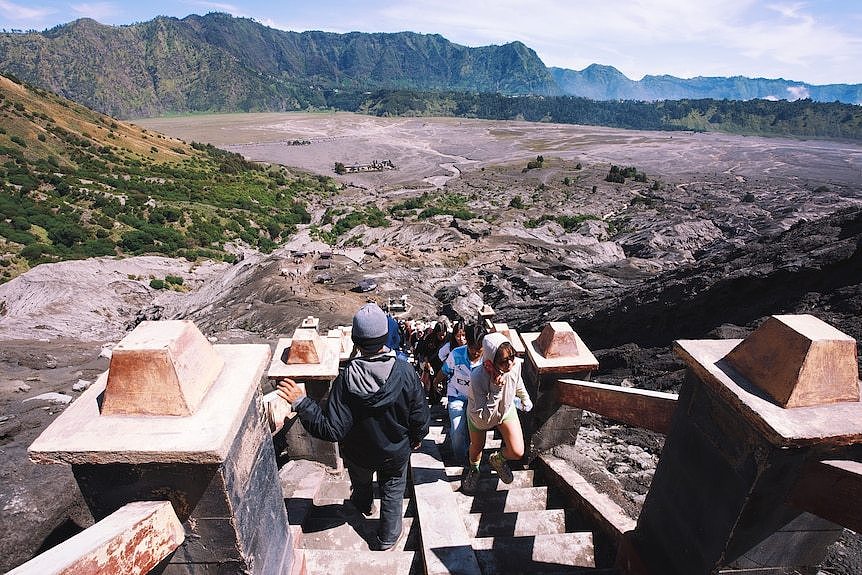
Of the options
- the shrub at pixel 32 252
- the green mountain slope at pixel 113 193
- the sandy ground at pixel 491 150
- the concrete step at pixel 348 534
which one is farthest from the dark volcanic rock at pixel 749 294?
the sandy ground at pixel 491 150

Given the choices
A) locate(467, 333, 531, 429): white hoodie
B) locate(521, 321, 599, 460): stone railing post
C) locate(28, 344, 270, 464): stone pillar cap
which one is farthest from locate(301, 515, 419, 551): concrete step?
locate(28, 344, 270, 464): stone pillar cap

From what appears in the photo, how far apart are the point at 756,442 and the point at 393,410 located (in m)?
1.95

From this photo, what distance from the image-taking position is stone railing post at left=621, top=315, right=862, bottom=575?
1.74 metres

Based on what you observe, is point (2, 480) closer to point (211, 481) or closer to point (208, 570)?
point (208, 570)

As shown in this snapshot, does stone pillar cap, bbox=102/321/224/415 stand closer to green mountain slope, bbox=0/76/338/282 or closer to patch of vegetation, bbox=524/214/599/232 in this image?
green mountain slope, bbox=0/76/338/282

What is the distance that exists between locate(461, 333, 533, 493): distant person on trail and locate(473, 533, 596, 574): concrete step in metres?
0.59

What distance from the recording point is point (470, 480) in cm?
372

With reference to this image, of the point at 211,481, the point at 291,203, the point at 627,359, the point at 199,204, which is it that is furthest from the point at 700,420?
the point at 291,203

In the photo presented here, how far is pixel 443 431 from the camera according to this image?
A: 5.24m

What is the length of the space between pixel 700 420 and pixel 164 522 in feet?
7.81

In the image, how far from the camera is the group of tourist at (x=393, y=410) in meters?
2.77

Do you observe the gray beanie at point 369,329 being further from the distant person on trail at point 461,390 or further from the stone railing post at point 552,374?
the distant person on trail at point 461,390

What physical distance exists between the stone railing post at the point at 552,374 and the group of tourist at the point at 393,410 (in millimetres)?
190

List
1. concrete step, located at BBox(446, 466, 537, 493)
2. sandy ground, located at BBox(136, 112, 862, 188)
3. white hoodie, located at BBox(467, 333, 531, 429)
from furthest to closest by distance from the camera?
sandy ground, located at BBox(136, 112, 862, 188)
concrete step, located at BBox(446, 466, 537, 493)
white hoodie, located at BBox(467, 333, 531, 429)
